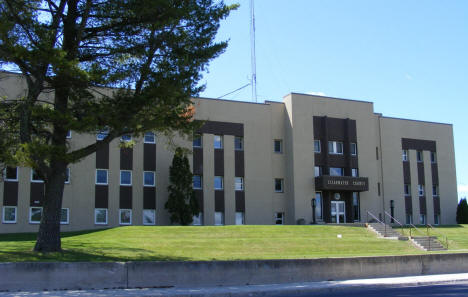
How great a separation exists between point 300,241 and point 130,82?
49.0 feet

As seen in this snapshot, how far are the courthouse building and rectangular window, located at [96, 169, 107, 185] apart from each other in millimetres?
68

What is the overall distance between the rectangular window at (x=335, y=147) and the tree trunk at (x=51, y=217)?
97.3 feet

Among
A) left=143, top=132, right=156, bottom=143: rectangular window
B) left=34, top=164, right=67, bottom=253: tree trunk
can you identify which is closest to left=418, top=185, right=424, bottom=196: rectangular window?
left=143, top=132, right=156, bottom=143: rectangular window

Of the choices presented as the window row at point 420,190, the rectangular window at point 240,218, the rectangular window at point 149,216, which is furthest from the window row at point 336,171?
the rectangular window at point 149,216

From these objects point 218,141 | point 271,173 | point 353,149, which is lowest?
point 271,173

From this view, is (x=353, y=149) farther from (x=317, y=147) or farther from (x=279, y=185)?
(x=279, y=185)

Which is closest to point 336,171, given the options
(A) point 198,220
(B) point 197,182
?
(B) point 197,182

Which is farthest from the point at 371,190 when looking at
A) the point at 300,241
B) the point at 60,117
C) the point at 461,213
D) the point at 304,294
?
the point at 60,117

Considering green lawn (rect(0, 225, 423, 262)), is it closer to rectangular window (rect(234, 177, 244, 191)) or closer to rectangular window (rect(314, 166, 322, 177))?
rectangular window (rect(234, 177, 244, 191))

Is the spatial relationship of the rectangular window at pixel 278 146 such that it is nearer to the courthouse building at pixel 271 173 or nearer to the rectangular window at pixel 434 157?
the courthouse building at pixel 271 173

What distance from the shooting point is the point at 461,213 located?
48.0 metres

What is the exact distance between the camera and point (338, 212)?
4234cm

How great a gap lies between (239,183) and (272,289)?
2557 cm

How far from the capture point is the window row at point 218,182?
38188 mm
